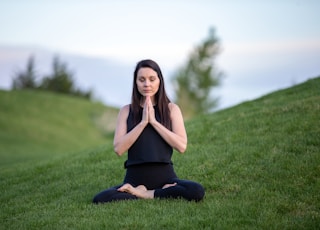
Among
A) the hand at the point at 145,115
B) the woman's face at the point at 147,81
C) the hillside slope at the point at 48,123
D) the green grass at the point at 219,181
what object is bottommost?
the hillside slope at the point at 48,123

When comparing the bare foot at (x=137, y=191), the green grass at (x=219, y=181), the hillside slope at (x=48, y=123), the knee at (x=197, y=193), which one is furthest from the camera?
the hillside slope at (x=48, y=123)

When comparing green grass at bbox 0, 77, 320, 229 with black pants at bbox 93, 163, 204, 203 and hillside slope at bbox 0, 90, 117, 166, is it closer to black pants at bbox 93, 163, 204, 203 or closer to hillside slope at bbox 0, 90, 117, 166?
black pants at bbox 93, 163, 204, 203

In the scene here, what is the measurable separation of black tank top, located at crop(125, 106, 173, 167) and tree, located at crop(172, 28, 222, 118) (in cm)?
5708

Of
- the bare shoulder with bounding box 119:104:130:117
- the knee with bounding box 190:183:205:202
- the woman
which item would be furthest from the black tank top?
the knee with bounding box 190:183:205:202

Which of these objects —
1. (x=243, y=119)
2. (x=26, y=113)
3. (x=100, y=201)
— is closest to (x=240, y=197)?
(x=100, y=201)

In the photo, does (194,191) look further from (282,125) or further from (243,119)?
(243,119)

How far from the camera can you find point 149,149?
680 centimetres

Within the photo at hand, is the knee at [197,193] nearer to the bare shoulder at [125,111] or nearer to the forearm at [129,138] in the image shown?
the forearm at [129,138]

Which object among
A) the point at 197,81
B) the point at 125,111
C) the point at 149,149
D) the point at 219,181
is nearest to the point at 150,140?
the point at 149,149

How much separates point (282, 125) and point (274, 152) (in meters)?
1.78

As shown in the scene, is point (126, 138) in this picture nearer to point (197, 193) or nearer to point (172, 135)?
point (172, 135)

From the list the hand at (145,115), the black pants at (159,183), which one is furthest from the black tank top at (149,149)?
the hand at (145,115)

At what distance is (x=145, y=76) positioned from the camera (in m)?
6.82

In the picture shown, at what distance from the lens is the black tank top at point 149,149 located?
6793 mm
